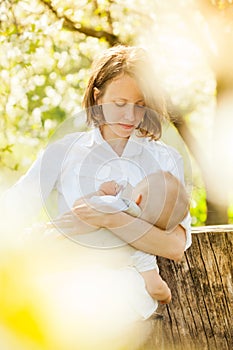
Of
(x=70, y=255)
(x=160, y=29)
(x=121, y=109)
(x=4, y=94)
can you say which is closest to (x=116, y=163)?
(x=121, y=109)

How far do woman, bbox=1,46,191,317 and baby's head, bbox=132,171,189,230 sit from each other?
0.23 ft

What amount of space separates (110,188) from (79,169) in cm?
20

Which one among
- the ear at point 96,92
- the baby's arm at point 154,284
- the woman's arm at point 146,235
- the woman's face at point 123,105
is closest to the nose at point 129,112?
the woman's face at point 123,105

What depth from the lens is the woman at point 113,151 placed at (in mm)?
2455

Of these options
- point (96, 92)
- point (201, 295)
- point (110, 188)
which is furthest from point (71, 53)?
point (110, 188)

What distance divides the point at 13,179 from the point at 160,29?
5.71ft

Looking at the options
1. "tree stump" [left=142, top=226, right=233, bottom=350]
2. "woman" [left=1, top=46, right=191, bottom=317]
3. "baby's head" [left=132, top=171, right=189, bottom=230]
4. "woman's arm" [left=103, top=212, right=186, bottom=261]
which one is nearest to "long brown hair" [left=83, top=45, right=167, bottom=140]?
"woman" [left=1, top=46, right=191, bottom=317]

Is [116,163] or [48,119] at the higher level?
[116,163]

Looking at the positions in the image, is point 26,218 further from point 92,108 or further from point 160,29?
point 160,29

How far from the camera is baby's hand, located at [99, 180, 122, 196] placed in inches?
92.8

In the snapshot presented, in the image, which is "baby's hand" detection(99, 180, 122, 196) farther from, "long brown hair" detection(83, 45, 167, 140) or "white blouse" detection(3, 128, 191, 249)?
"long brown hair" detection(83, 45, 167, 140)

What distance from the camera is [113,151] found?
2.54m

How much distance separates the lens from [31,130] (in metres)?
6.03

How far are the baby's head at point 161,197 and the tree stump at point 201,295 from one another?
0.91 m
